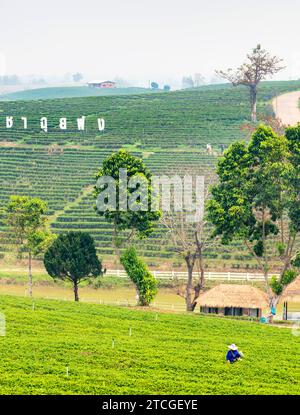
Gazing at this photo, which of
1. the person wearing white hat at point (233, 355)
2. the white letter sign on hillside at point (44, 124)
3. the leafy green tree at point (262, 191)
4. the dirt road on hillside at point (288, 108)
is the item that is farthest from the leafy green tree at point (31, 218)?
the dirt road on hillside at point (288, 108)

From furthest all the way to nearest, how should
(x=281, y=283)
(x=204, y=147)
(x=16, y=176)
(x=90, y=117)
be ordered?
(x=90, y=117) → (x=204, y=147) → (x=16, y=176) → (x=281, y=283)

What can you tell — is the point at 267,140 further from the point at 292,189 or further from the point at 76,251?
the point at 76,251

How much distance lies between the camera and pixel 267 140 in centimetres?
5791

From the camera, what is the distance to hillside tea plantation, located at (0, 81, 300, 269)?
86562mm

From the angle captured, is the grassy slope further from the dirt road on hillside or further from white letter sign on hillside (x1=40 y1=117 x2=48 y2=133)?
the dirt road on hillside

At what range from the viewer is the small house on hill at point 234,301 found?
58.4 m

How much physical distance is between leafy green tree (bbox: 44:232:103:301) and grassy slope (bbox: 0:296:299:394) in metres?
6.02

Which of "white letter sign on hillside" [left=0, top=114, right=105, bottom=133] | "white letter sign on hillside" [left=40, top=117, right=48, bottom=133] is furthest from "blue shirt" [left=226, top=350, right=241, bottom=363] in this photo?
"white letter sign on hillside" [left=40, top=117, right=48, bottom=133]

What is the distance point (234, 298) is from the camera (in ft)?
193

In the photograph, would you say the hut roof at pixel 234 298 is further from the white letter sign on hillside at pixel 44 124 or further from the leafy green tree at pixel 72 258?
the white letter sign on hillside at pixel 44 124

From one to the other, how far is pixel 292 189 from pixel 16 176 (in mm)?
53247

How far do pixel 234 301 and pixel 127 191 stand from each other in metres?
9.96
